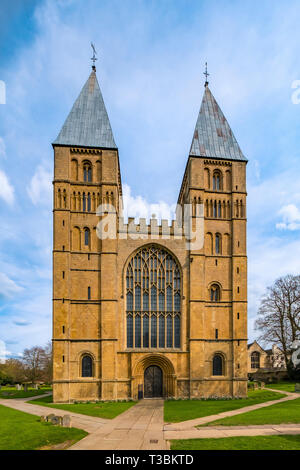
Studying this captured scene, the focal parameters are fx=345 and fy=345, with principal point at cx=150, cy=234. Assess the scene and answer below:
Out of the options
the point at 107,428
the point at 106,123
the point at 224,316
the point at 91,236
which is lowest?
the point at 107,428

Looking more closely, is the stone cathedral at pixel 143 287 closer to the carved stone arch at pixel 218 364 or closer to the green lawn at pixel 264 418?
the carved stone arch at pixel 218 364

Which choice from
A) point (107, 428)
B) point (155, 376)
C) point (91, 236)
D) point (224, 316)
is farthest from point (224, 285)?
point (107, 428)

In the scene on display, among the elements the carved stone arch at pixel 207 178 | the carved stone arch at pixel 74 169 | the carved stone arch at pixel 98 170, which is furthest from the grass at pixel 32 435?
the carved stone arch at pixel 207 178

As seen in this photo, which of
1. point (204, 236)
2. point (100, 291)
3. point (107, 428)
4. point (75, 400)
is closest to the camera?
point (107, 428)

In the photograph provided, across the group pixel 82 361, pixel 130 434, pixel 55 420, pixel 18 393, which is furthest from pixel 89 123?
pixel 18 393

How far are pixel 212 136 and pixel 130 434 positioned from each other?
3077 centimetres

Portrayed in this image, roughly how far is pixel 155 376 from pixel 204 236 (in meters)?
14.2

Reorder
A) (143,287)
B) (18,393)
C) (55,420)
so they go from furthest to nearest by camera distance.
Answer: (18,393)
(143,287)
(55,420)

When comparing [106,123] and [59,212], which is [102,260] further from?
[106,123]

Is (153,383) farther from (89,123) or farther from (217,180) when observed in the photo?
(89,123)

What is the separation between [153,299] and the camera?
110 feet

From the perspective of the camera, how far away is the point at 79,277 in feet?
106

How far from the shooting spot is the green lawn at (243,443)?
1283cm

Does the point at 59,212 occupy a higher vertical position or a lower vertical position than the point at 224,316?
higher
